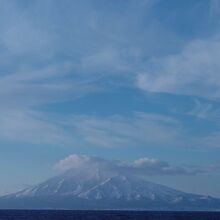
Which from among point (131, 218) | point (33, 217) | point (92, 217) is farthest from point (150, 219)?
point (33, 217)

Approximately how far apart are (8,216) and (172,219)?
19.8 metres

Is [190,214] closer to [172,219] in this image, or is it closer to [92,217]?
[172,219]

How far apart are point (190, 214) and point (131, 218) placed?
9144 mm

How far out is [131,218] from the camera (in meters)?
64.9

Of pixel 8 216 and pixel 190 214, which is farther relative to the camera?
pixel 190 214

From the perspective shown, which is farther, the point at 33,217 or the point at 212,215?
the point at 212,215

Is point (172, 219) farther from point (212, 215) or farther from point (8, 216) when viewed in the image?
point (8, 216)

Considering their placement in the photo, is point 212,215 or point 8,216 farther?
point 212,215

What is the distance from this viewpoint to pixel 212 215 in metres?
69.7

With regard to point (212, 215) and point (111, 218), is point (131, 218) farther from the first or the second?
point (212, 215)

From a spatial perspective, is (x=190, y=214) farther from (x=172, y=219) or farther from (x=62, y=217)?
(x=62, y=217)

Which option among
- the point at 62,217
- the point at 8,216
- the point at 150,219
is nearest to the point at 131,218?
the point at 150,219

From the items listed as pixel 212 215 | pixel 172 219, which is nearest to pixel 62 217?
pixel 172 219

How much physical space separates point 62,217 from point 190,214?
678 inches
